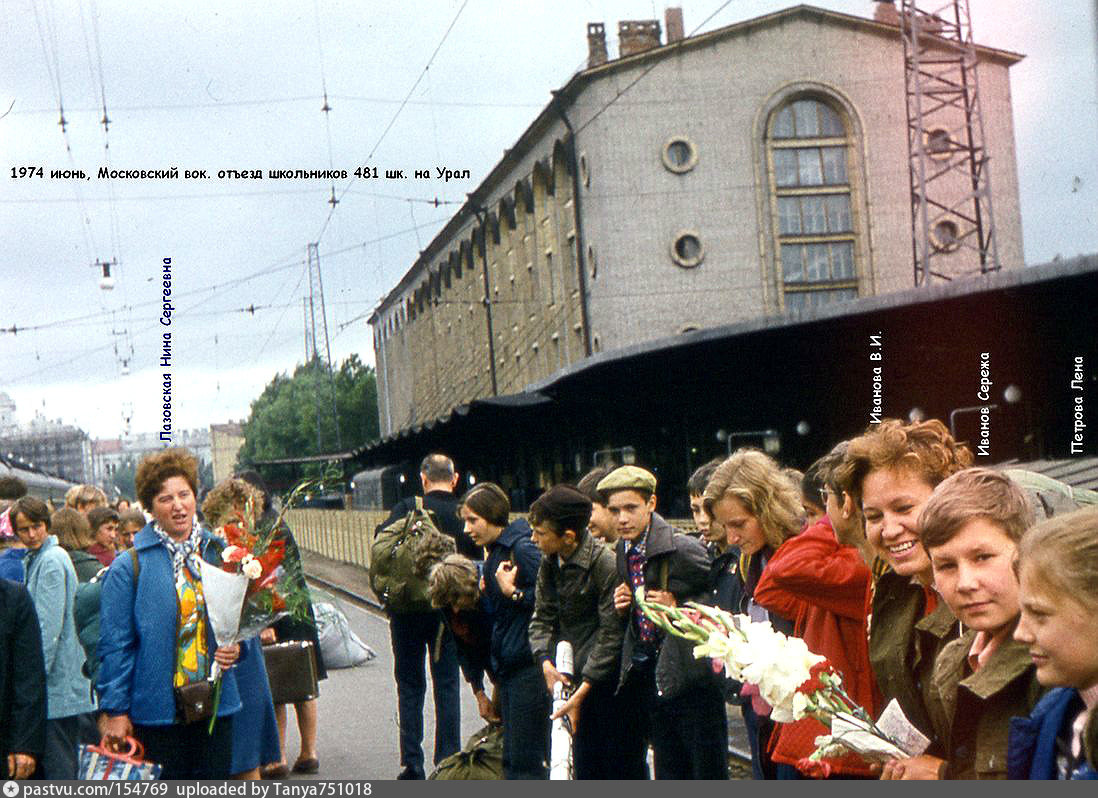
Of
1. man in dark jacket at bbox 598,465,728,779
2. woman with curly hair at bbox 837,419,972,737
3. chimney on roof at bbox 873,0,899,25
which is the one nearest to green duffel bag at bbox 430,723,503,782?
man in dark jacket at bbox 598,465,728,779

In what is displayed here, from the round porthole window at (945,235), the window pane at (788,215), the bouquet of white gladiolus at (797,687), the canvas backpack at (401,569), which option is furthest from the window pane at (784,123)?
the bouquet of white gladiolus at (797,687)

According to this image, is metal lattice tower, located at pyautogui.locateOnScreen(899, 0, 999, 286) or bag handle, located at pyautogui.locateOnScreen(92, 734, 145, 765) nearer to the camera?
bag handle, located at pyautogui.locateOnScreen(92, 734, 145, 765)

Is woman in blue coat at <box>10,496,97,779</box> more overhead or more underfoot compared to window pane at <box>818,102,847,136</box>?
more underfoot

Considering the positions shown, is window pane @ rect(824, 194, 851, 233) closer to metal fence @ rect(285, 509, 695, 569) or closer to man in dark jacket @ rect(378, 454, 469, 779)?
metal fence @ rect(285, 509, 695, 569)

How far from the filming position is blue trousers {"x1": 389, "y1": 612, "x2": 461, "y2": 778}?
338 inches

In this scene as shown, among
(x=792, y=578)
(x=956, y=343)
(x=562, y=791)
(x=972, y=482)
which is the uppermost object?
(x=956, y=343)

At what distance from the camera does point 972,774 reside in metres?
3.01

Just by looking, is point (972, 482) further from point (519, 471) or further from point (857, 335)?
point (519, 471)

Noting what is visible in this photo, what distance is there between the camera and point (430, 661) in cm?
870

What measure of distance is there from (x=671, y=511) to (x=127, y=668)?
19.4m

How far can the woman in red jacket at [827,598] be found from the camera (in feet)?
14.6

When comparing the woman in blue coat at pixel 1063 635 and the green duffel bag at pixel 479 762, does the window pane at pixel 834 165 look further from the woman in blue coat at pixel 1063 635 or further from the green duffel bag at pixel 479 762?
the woman in blue coat at pixel 1063 635

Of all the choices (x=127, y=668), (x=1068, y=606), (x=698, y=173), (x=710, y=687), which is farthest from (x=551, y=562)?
(x=698, y=173)

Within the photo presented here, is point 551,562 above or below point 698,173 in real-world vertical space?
below
